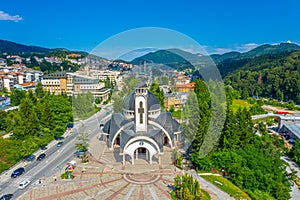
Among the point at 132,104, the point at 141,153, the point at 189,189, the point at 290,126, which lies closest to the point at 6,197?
the point at 141,153

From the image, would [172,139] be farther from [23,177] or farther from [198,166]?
[23,177]

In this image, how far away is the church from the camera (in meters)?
25.1

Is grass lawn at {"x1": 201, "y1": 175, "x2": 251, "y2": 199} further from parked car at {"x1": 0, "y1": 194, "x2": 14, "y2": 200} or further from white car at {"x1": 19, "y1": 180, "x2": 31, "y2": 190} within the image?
parked car at {"x1": 0, "y1": 194, "x2": 14, "y2": 200}

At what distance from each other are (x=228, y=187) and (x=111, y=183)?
10.6 metres

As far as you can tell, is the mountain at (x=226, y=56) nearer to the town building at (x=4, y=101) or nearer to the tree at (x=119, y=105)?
the town building at (x=4, y=101)

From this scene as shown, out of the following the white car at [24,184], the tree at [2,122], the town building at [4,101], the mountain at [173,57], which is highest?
the mountain at [173,57]

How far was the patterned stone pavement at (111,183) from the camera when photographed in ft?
65.7

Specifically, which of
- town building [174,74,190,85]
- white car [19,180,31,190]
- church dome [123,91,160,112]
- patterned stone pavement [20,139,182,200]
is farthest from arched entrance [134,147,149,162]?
town building [174,74,190,85]

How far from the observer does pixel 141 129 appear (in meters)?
26.3

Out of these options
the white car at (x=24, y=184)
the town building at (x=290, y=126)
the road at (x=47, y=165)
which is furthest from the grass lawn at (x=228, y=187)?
the town building at (x=290, y=126)

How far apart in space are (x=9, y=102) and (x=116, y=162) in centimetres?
4102

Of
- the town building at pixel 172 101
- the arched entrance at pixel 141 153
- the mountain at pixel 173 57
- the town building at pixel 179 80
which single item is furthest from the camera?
the town building at pixel 172 101

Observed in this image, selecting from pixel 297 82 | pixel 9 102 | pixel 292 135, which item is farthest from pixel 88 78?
pixel 297 82

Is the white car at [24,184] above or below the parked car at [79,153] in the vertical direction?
below
